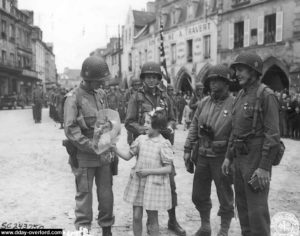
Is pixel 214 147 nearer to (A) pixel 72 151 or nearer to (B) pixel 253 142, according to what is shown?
(B) pixel 253 142

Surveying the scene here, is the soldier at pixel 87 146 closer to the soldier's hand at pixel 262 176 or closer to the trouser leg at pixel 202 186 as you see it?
the trouser leg at pixel 202 186

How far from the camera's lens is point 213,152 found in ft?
13.8

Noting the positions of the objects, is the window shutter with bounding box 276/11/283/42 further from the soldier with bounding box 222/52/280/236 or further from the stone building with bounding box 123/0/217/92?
the soldier with bounding box 222/52/280/236

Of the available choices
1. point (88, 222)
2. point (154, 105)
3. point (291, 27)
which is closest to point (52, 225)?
point (88, 222)

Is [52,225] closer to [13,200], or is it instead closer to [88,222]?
[88,222]

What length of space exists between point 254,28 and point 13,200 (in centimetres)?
1962

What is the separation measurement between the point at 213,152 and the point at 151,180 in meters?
0.77

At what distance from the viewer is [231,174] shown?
13.0 ft

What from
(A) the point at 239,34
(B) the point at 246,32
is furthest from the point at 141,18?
(B) the point at 246,32

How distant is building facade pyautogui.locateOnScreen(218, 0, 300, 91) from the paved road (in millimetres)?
11139

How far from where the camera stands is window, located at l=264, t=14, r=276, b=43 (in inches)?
837

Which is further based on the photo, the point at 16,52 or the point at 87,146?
the point at 16,52

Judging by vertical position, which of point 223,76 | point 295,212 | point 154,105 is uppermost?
point 223,76

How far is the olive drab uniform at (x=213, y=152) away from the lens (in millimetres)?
4203
